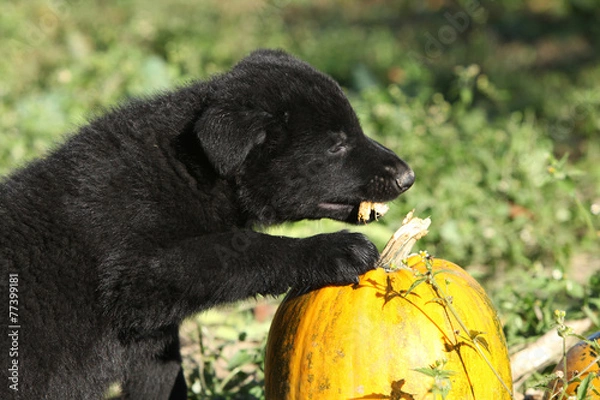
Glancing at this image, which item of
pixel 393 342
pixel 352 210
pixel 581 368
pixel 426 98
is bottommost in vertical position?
pixel 581 368

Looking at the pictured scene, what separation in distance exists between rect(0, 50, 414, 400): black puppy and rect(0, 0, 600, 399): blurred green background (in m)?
0.54

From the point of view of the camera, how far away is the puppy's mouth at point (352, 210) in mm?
3801

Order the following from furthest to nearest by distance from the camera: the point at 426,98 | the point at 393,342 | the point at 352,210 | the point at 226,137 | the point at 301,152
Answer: the point at 426,98 < the point at 352,210 < the point at 301,152 < the point at 226,137 < the point at 393,342

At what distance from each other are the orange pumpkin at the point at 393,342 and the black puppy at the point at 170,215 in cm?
16

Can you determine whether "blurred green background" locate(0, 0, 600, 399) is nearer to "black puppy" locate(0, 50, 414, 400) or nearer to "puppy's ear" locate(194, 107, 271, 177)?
"black puppy" locate(0, 50, 414, 400)

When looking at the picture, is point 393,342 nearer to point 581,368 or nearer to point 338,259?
point 338,259

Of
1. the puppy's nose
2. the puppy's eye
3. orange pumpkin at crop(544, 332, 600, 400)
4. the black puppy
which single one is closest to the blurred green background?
the black puppy

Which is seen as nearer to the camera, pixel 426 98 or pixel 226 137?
pixel 226 137

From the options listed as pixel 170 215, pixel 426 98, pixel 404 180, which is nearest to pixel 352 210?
pixel 404 180

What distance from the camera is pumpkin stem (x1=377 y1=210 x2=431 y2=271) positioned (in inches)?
127

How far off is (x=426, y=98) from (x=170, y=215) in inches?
196

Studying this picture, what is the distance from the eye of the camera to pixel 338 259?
327 centimetres

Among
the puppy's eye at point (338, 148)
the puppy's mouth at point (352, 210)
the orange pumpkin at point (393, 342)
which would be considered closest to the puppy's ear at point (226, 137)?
the puppy's eye at point (338, 148)

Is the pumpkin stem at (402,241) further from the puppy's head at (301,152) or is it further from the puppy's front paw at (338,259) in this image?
the puppy's head at (301,152)
